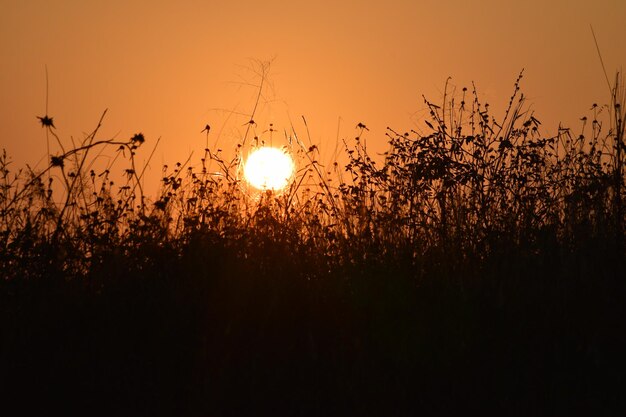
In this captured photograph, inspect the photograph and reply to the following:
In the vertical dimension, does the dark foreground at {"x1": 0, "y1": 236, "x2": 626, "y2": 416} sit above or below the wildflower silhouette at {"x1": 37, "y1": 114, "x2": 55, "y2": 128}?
below

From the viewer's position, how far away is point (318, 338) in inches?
112

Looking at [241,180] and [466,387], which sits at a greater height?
[241,180]

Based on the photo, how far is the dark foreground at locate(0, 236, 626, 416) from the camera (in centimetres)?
244

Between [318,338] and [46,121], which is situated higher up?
[46,121]

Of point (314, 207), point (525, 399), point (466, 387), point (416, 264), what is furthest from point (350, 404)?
point (314, 207)

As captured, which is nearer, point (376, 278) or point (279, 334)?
point (279, 334)

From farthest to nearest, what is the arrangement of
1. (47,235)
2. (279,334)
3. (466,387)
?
(47,235) → (279,334) → (466,387)

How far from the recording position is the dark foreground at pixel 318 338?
244cm

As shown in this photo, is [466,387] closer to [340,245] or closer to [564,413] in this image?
[564,413]

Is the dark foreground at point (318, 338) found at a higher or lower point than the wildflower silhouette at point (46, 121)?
lower

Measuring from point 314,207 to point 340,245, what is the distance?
86 cm

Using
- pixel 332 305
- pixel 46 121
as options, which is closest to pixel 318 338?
pixel 332 305

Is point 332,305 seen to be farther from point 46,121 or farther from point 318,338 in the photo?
point 46,121

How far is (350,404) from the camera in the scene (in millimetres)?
2406
